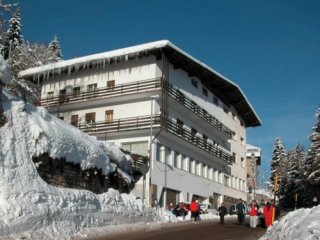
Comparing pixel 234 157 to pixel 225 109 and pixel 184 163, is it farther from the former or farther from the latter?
pixel 184 163

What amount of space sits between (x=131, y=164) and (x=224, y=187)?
2358cm

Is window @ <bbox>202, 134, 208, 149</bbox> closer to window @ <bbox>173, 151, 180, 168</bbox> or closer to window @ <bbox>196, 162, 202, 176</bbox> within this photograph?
window @ <bbox>196, 162, 202, 176</bbox>

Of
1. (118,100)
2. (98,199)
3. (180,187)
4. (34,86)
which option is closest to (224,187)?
(180,187)

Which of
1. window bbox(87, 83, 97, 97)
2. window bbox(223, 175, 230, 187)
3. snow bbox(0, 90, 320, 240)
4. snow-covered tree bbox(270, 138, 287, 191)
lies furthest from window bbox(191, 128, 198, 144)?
snow-covered tree bbox(270, 138, 287, 191)

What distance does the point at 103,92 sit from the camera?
40.0 meters

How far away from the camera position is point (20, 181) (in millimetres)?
17625

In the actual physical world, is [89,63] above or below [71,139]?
above

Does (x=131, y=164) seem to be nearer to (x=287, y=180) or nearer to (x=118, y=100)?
(x=118, y=100)

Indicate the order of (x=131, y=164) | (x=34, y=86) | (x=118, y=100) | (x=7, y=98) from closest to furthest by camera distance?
(x=7, y=98), (x=131, y=164), (x=118, y=100), (x=34, y=86)

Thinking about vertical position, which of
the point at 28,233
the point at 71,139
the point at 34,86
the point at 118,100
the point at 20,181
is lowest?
the point at 28,233

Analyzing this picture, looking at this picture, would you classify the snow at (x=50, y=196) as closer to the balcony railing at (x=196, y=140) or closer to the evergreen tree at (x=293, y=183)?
the balcony railing at (x=196, y=140)

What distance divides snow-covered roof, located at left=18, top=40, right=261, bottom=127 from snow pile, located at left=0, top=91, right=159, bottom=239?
14889 mm

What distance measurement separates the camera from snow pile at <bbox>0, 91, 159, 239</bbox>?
53.4ft

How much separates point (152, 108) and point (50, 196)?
62.3 feet
